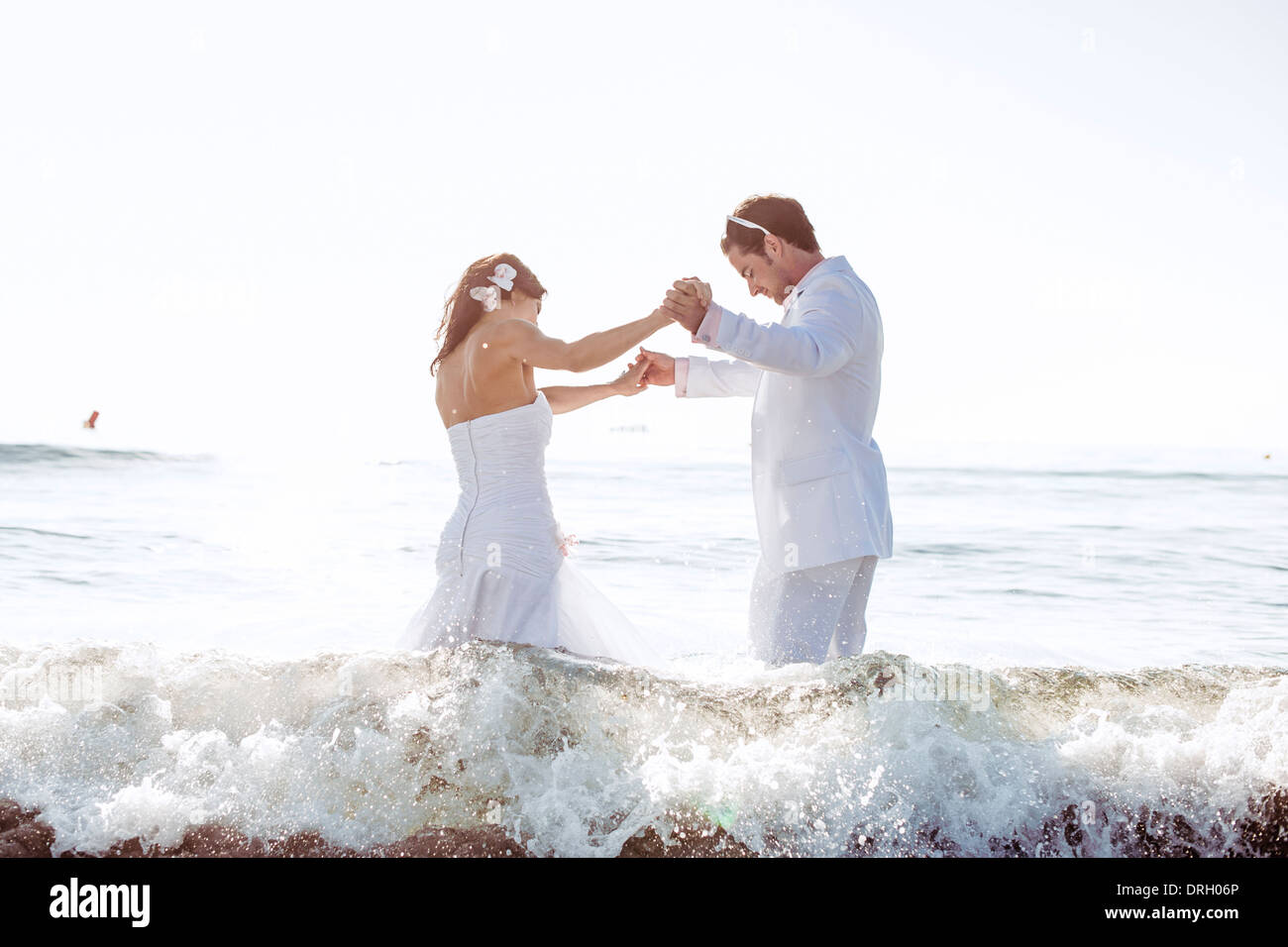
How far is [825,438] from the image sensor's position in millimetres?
4090

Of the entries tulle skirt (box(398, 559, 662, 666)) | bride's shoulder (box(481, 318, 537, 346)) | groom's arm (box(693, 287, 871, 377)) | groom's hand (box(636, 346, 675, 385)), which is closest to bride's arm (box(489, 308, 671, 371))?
bride's shoulder (box(481, 318, 537, 346))

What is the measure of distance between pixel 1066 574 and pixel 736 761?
Result: 26.8 ft

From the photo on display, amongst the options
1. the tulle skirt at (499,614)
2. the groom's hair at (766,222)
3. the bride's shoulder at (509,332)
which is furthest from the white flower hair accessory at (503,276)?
the tulle skirt at (499,614)

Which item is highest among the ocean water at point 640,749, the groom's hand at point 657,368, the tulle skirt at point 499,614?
the groom's hand at point 657,368

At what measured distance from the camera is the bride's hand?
4871 millimetres

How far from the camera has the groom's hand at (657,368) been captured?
15.9 feet

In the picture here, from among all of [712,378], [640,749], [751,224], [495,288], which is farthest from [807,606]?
[495,288]

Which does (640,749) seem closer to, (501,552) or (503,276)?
(501,552)

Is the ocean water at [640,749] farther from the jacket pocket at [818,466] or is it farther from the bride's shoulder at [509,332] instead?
the bride's shoulder at [509,332]

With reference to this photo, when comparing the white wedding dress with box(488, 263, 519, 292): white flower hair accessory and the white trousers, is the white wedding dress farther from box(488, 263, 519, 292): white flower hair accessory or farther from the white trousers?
the white trousers

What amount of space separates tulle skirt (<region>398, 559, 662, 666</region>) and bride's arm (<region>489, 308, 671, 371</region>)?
864 mm

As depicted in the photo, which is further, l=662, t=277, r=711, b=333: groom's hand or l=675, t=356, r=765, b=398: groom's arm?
l=675, t=356, r=765, b=398: groom's arm

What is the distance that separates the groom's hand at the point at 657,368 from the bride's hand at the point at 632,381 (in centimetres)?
1
